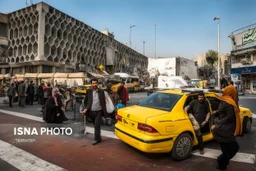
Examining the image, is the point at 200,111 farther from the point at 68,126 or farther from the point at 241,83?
the point at 241,83

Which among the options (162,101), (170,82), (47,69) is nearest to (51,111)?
(162,101)

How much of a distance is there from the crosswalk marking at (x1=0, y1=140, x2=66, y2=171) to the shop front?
31.5 m

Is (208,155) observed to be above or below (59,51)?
below

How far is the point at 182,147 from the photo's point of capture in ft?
A: 14.1

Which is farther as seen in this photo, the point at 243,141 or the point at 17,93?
the point at 17,93

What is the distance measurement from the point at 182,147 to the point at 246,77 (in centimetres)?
3173

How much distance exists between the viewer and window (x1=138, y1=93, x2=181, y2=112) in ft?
15.5

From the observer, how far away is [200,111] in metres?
4.63

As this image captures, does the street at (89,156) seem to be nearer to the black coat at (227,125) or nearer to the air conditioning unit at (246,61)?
the black coat at (227,125)

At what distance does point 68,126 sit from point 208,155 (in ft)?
16.5

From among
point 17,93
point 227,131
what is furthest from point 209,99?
point 17,93

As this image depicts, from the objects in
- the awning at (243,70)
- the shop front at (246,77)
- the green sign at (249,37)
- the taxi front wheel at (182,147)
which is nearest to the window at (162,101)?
the taxi front wheel at (182,147)

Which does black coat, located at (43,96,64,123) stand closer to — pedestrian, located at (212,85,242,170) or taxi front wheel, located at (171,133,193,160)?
taxi front wheel, located at (171,133,193,160)

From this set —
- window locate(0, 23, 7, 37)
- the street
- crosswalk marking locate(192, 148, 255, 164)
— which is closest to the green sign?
the street
